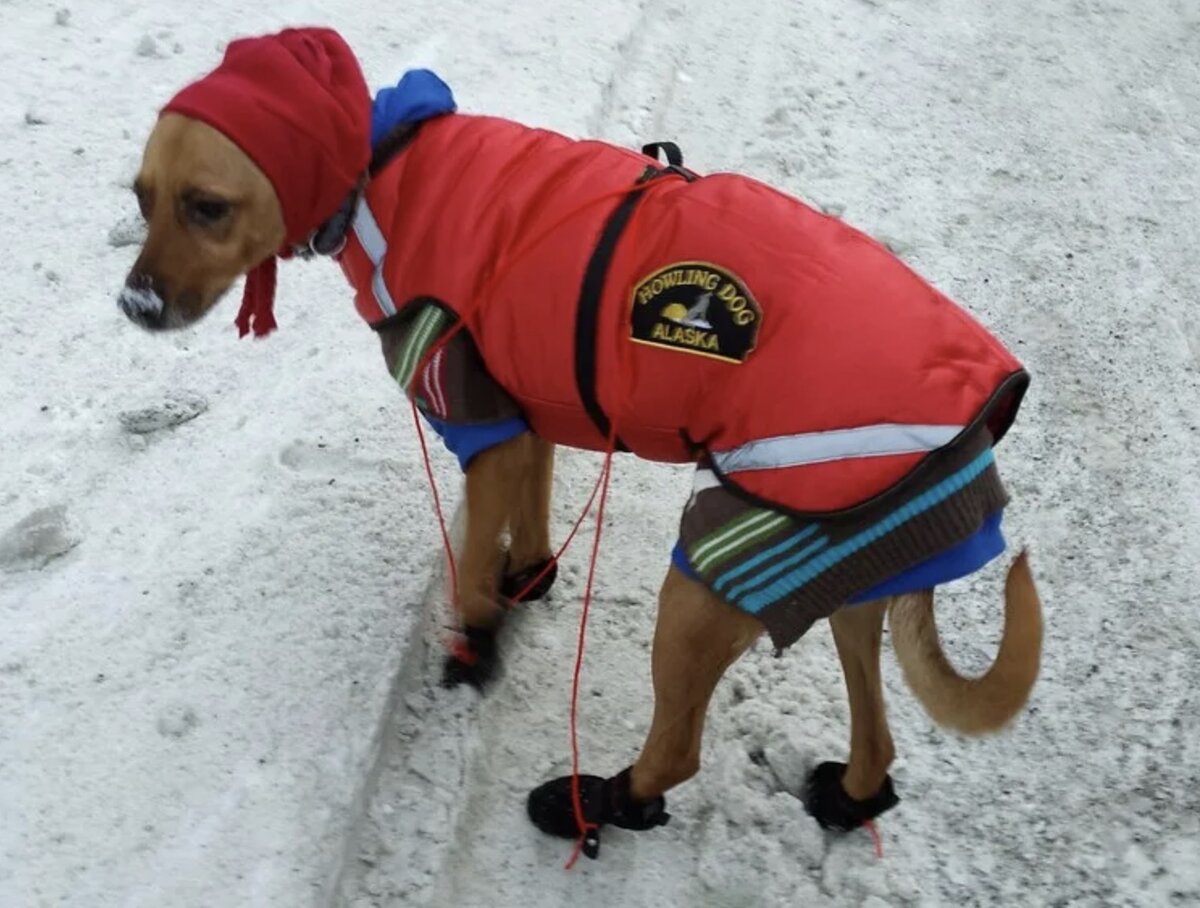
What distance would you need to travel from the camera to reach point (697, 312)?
6.72 ft

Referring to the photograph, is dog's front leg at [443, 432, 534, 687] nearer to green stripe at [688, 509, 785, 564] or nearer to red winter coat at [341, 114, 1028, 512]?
red winter coat at [341, 114, 1028, 512]

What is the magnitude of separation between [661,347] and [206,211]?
998 mm

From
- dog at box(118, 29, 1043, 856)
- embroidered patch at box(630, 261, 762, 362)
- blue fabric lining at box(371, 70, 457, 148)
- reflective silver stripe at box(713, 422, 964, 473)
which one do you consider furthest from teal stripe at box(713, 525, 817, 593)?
blue fabric lining at box(371, 70, 457, 148)

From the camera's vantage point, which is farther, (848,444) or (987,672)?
(987,672)

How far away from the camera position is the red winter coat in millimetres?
1918

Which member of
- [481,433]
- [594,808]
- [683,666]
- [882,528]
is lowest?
[594,808]

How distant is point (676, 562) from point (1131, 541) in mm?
1831

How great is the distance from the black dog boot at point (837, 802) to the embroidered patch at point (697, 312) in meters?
1.14

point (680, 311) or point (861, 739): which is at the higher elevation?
point (680, 311)

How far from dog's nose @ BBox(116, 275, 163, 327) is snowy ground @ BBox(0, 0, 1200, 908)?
81 centimetres

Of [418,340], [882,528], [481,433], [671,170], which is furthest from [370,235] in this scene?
[882,528]

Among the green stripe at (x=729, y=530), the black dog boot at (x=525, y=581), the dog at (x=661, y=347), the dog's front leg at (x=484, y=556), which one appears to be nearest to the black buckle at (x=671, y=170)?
the dog at (x=661, y=347)

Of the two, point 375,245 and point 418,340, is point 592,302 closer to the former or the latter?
point 418,340

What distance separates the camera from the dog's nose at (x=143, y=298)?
94.6 inches
